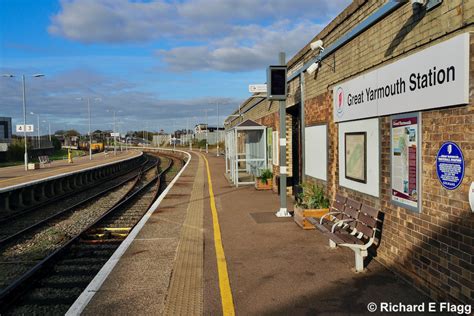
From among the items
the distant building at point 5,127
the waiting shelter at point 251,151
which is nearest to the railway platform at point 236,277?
the waiting shelter at point 251,151

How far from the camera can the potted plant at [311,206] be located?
848cm

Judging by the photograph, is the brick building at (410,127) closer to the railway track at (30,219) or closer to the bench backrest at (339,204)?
the bench backrest at (339,204)

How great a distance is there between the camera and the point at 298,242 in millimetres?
7520

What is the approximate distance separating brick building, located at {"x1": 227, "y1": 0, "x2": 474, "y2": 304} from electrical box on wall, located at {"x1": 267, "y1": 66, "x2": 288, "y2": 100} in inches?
49.7

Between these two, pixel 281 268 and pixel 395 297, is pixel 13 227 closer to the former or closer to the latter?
pixel 281 268

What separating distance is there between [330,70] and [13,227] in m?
9.64

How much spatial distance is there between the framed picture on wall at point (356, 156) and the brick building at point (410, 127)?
18 mm

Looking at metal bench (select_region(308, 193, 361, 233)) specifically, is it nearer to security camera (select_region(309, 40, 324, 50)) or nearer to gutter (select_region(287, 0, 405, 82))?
gutter (select_region(287, 0, 405, 82))

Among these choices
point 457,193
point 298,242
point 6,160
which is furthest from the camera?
point 6,160

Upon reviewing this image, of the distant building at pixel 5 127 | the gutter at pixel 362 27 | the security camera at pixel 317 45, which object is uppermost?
the distant building at pixel 5 127

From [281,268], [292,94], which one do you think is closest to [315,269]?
[281,268]

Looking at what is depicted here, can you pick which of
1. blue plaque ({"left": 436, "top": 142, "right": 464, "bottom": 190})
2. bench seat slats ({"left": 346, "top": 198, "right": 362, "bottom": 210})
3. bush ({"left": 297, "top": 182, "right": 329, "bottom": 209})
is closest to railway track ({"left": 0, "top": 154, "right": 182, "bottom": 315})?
bush ({"left": 297, "top": 182, "right": 329, "bottom": 209})

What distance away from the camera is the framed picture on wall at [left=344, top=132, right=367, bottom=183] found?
7.03m

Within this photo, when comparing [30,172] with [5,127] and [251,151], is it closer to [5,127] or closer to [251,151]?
[251,151]
